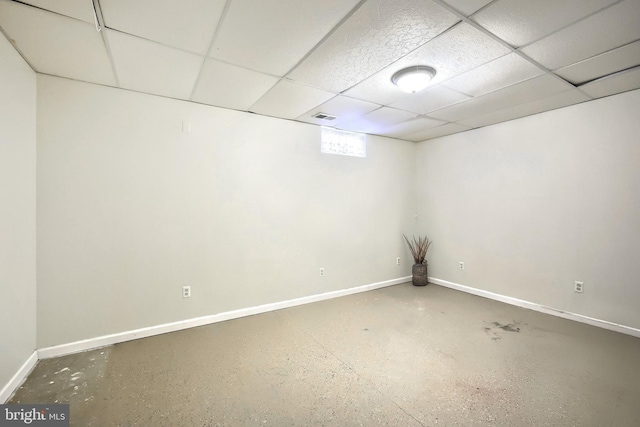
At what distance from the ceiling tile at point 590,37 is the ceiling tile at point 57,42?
3059 mm

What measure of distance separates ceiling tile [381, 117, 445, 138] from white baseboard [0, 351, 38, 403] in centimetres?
452

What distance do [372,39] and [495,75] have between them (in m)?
1.27

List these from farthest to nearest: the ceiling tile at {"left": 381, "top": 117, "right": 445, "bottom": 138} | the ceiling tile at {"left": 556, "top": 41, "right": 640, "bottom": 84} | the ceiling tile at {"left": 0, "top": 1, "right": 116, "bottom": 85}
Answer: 1. the ceiling tile at {"left": 381, "top": 117, "right": 445, "bottom": 138}
2. the ceiling tile at {"left": 556, "top": 41, "right": 640, "bottom": 84}
3. the ceiling tile at {"left": 0, "top": 1, "right": 116, "bottom": 85}

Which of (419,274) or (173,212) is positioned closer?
(173,212)

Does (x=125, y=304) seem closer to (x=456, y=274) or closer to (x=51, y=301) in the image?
(x=51, y=301)

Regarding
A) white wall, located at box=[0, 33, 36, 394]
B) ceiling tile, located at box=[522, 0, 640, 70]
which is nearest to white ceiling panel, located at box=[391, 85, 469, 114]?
ceiling tile, located at box=[522, 0, 640, 70]

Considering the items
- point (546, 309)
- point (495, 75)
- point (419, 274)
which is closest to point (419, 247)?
point (419, 274)

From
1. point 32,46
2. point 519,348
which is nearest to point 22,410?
point 32,46

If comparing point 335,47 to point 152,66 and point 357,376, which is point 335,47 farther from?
point 357,376

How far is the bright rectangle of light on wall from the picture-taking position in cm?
393

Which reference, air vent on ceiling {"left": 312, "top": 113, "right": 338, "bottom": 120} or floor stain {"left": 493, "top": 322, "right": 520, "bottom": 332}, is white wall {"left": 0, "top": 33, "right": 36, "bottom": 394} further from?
floor stain {"left": 493, "top": 322, "right": 520, "bottom": 332}

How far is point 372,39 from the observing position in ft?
6.05

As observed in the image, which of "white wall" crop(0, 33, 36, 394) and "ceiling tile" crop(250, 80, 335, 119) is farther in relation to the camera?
"ceiling tile" crop(250, 80, 335, 119)

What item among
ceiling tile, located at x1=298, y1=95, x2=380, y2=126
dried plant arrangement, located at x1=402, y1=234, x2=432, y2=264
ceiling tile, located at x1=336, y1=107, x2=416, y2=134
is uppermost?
ceiling tile, located at x1=336, y1=107, x2=416, y2=134
